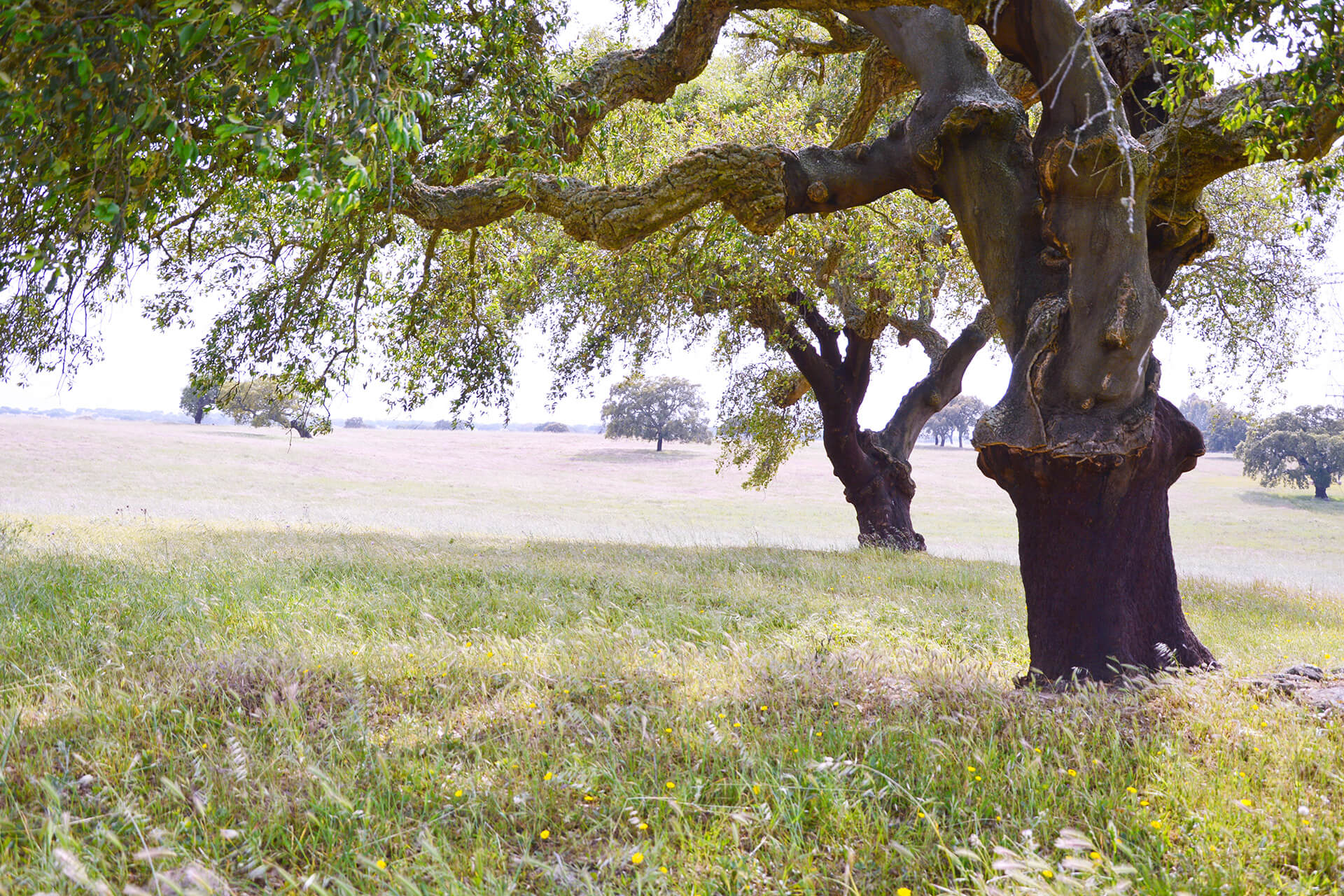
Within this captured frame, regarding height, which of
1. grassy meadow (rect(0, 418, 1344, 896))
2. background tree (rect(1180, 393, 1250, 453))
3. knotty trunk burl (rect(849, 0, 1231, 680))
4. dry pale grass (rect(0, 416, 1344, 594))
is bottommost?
dry pale grass (rect(0, 416, 1344, 594))

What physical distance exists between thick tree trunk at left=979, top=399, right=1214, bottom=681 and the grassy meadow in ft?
1.69

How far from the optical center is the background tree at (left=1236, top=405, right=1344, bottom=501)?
44688 mm

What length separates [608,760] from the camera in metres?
3.96

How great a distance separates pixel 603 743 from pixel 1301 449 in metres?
57.6

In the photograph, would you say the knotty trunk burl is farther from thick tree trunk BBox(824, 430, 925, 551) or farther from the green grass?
thick tree trunk BBox(824, 430, 925, 551)

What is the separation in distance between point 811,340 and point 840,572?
7208mm

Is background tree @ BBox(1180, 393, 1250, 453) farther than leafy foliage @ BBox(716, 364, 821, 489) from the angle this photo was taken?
Yes

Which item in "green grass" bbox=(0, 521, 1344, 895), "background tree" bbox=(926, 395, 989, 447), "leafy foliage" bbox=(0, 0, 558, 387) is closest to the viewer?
"leafy foliage" bbox=(0, 0, 558, 387)

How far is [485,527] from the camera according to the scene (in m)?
22.2

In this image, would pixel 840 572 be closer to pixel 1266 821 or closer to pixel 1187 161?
pixel 1187 161

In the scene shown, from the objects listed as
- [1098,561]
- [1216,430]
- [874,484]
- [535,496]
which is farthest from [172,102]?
[1216,430]

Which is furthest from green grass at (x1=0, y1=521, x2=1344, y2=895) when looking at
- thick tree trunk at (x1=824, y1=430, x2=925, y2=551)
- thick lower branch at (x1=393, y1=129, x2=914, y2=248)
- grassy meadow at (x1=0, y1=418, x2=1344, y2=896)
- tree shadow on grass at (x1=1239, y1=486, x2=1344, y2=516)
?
tree shadow on grass at (x1=1239, y1=486, x2=1344, y2=516)

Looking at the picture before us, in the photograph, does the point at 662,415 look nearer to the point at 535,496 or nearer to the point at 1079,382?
the point at 535,496

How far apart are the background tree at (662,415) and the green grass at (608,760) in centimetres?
5816
